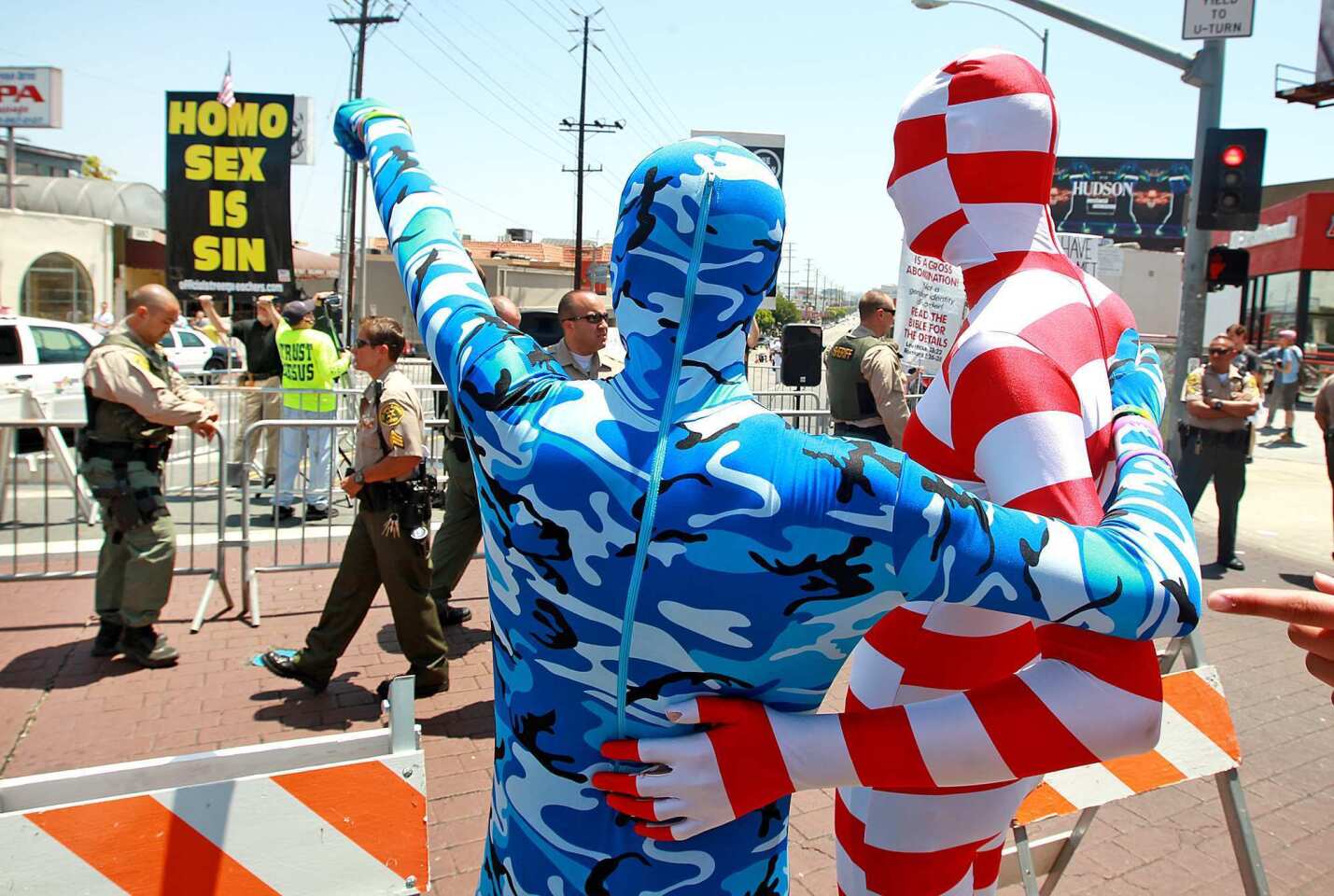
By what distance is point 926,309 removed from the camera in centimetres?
871

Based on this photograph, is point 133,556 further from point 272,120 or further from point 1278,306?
point 1278,306

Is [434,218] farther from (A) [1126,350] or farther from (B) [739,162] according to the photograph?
(A) [1126,350]

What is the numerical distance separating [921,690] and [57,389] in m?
11.8

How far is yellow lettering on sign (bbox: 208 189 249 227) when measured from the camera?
966 centimetres

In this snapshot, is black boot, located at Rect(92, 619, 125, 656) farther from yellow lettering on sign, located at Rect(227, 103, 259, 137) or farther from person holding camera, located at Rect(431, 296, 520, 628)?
yellow lettering on sign, located at Rect(227, 103, 259, 137)

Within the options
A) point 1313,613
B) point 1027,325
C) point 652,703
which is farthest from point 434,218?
point 1313,613

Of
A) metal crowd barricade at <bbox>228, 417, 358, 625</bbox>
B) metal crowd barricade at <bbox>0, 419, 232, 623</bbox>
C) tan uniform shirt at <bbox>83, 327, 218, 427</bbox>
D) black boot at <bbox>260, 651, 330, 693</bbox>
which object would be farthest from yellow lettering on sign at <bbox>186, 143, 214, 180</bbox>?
black boot at <bbox>260, 651, 330, 693</bbox>

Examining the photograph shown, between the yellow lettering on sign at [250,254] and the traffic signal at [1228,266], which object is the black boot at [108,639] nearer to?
the yellow lettering on sign at [250,254]

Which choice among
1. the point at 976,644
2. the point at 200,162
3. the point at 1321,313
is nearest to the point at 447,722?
the point at 976,644

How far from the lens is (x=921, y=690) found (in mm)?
1722

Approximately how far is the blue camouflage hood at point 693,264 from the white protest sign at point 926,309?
7600 millimetres

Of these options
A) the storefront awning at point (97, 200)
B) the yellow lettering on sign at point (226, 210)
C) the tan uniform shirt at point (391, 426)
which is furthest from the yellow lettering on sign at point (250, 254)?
the storefront awning at point (97, 200)

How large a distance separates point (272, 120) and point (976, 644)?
984 centimetres

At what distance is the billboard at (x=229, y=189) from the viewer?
958cm
